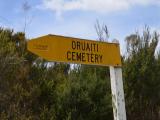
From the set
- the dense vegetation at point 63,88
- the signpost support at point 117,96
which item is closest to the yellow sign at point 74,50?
the signpost support at point 117,96

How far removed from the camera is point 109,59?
25.1ft

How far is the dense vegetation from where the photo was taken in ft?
30.5

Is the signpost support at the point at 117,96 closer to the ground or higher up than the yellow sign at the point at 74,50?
closer to the ground

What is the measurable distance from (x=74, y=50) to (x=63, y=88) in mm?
2694

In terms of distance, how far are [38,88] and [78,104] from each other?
914 mm

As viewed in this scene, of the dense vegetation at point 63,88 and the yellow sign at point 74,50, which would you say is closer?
the yellow sign at point 74,50

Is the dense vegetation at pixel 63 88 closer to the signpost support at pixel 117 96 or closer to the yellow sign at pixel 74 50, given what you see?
the signpost support at pixel 117 96

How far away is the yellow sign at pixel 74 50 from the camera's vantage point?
681 cm

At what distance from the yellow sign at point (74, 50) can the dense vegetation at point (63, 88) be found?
79.6 inches

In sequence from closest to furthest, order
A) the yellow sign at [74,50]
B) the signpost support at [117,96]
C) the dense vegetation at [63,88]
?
the yellow sign at [74,50] → the signpost support at [117,96] → the dense vegetation at [63,88]

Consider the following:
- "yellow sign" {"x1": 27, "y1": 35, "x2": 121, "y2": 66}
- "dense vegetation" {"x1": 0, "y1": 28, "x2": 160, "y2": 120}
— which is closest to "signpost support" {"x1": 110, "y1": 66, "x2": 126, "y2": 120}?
"yellow sign" {"x1": 27, "y1": 35, "x2": 121, "y2": 66}

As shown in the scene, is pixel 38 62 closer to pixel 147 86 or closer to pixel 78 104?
pixel 78 104

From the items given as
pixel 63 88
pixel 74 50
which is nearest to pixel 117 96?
pixel 74 50

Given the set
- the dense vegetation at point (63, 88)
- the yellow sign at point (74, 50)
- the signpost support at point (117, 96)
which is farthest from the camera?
the dense vegetation at point (63, 88)
